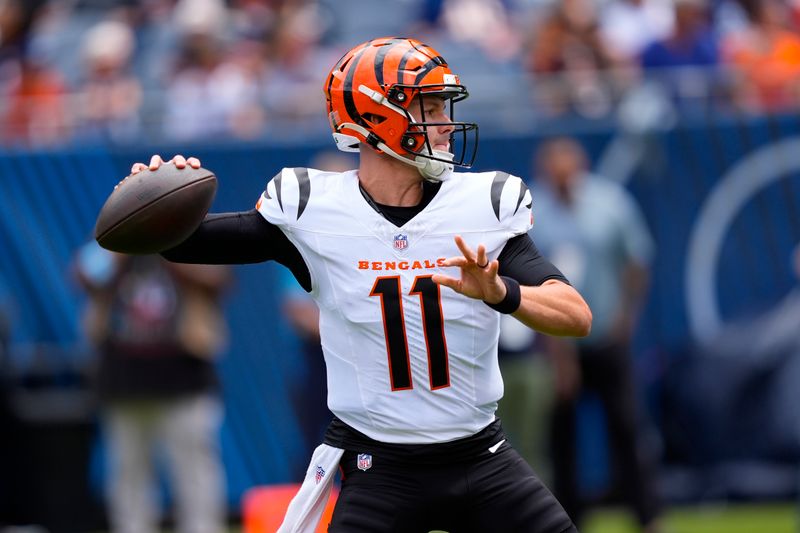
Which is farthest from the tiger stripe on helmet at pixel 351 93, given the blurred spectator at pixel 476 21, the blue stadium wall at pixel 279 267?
the blurred spectator at pixel 476 21

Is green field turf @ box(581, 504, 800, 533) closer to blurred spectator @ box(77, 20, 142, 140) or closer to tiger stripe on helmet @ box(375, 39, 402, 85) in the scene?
blurred spectator @ box(77, 20, 142, 140)

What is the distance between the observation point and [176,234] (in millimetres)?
4141

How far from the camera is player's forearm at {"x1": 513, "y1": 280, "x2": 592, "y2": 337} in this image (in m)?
3.92

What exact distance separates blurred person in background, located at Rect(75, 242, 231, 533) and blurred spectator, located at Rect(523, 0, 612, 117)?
270cm

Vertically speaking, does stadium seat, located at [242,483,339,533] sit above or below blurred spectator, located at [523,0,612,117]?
below

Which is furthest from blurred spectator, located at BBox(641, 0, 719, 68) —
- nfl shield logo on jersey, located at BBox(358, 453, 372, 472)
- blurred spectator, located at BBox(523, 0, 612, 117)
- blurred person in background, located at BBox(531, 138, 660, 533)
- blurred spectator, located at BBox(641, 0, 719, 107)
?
nfl shield logo on jersey, located at BBox(358, 453, 372, 472)

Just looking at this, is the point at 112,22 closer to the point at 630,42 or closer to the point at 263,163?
the point at 263,163

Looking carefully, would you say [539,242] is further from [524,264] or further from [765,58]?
[524,264]

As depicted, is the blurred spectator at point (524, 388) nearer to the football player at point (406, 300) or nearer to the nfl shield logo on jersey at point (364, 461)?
the football player at point (406, 300)

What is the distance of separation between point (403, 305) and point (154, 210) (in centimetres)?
77

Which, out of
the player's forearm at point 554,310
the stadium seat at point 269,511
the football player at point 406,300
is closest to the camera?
the player's forearm at point 554,310

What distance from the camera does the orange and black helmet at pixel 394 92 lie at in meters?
4.16

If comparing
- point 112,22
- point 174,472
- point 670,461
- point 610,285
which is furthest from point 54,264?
point 670,461

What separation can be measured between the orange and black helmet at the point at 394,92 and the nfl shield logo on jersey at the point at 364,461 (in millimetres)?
862
